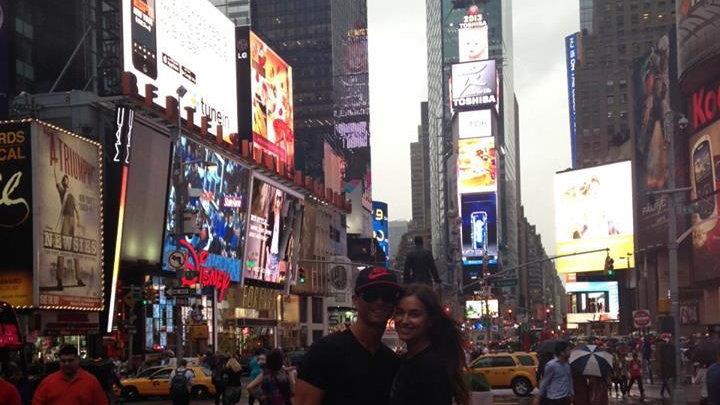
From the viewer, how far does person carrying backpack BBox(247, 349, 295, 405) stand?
12.9 metres

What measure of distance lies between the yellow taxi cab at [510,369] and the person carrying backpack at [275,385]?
2363 cm

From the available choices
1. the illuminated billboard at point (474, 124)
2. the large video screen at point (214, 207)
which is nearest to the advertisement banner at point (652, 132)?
the large video screen at point (214, 207)

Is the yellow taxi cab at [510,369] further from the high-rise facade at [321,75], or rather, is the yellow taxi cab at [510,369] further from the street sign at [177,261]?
the high-rise facade at [321,75]

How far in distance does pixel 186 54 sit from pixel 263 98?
17870mm

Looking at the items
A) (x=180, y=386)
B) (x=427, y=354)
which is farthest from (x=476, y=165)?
(x=427, y=354)

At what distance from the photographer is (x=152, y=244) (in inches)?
2281

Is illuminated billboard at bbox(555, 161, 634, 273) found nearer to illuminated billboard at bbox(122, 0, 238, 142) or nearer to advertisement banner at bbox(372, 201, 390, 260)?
illuminated billboard at bbox(122, 0, 238, 142)

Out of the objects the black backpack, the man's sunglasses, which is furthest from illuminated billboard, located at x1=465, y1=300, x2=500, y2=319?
the man's sunglasses

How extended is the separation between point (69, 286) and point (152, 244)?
44.4 feet

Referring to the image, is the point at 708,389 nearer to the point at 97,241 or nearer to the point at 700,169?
the point at 97,241

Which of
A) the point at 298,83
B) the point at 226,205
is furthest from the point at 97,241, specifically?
the point at 298,83

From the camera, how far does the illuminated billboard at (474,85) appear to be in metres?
185

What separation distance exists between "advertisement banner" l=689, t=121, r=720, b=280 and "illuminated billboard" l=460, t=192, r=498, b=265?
10485 centimetres

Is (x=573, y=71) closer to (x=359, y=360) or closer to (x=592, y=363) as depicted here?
(x=592, y=363)
